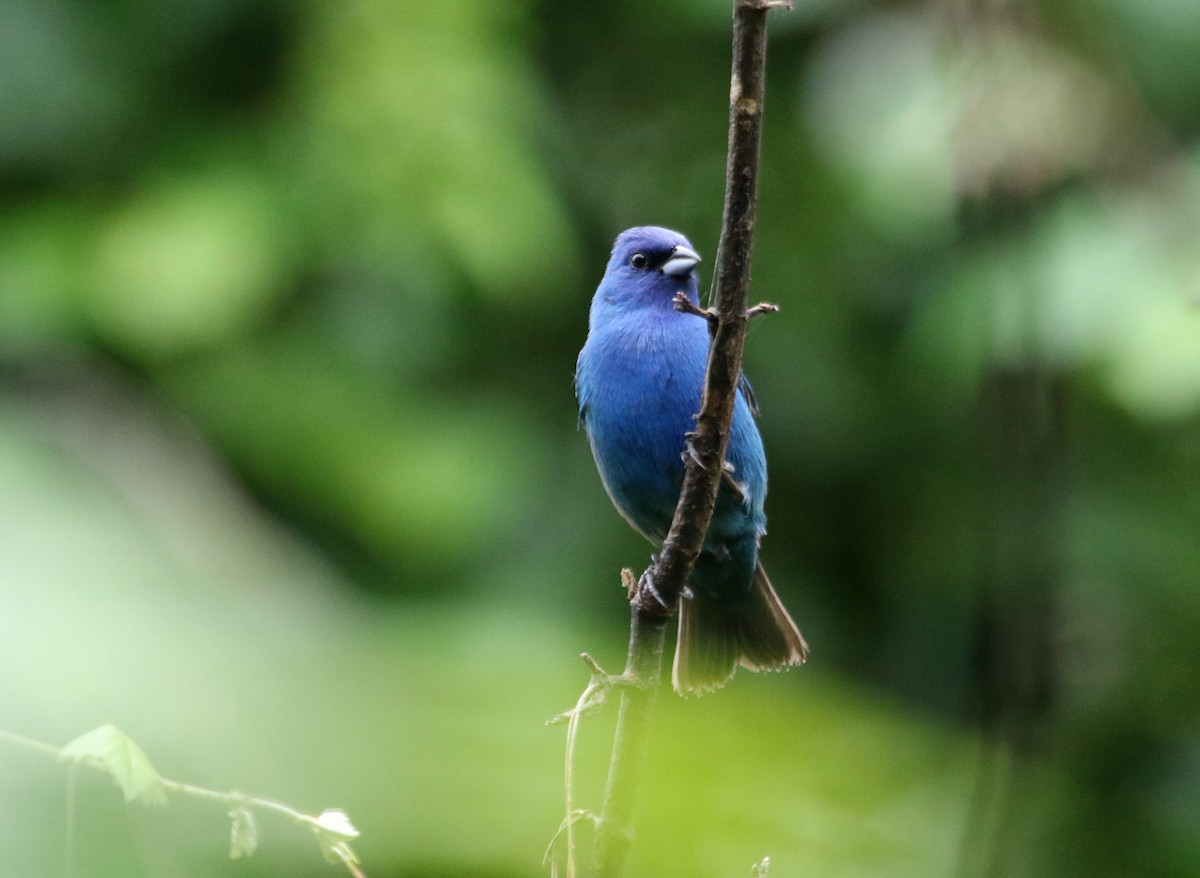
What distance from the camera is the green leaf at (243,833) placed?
1.93 meters

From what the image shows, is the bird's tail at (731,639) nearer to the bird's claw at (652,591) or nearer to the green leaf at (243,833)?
the bird's claw at (652,591)

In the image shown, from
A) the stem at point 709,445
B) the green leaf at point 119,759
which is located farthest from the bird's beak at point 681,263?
the green leaf at point 119,759

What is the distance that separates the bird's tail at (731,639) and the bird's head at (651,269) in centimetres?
83

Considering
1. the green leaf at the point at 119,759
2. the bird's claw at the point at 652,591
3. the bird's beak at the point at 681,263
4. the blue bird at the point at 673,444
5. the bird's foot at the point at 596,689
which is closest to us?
the green leaf at the point at 119,759

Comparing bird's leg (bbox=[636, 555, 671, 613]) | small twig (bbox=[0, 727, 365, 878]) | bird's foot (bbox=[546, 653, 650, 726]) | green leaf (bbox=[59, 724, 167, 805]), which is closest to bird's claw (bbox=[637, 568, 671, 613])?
bird's leg (bbox=[636, 555, 671, 613])

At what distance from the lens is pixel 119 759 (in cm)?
191

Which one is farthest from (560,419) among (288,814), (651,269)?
(288,814)

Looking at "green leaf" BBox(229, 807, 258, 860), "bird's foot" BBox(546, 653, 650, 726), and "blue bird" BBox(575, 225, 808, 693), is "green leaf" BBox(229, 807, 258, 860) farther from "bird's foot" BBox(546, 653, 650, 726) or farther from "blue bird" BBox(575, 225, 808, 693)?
"blue bird" BBox(575, 225, 808, 693)

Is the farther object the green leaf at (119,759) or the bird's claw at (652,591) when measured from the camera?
the bird's claw at (652,591)

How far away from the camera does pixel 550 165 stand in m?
5.90

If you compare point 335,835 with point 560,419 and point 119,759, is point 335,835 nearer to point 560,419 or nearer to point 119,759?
point 119,759

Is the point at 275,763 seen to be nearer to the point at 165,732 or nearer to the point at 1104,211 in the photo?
the point at 165,732

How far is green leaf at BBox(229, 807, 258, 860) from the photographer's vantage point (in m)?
1.93

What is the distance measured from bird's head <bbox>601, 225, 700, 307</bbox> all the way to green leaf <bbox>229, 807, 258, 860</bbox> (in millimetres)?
2322
